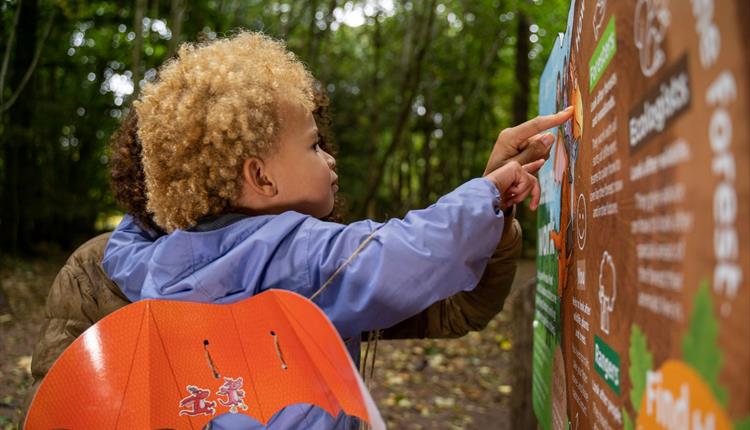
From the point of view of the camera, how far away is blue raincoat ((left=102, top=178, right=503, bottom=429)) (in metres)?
1.55

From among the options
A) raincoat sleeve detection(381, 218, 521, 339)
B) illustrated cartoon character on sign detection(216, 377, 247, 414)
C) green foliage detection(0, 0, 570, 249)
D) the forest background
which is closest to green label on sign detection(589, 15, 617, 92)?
raincoat sleeve detection(381, 218, 521, 339)

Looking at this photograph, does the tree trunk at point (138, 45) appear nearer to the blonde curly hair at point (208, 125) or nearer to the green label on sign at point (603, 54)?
the blonde curly hair at point (208, 125)

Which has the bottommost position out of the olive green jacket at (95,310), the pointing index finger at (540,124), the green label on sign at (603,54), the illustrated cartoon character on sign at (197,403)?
the illustrated cartoon character on sign at (197,403)

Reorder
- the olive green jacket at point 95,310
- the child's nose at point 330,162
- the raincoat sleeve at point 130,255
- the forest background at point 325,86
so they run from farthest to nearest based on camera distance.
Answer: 1. the forest background at point 325,86
2. the olive green jacket at point 95,310
3. the child's nose at point 330,162
4. the raincoat sleeve at point 130,255

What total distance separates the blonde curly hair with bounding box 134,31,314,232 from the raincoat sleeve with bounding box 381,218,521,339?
29.4 inches

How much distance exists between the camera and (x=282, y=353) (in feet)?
5.67

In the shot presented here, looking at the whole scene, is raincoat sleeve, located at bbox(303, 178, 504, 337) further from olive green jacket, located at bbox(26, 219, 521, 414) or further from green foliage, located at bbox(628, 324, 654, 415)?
olive green jacket, located at bbox(26, 219, 521, 414)

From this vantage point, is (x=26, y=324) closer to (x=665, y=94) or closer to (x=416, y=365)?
(x=416, y=365)

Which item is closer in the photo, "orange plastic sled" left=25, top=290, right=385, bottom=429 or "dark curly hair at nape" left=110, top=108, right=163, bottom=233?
"orange plastic sled" left=25, top=290, right=385, bottom=429

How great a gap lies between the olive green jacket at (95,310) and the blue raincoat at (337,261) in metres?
0.48

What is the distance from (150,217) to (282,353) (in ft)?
2.54

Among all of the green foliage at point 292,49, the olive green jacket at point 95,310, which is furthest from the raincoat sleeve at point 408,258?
the green foliage at point 292,49

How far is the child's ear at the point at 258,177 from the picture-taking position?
6.15ft

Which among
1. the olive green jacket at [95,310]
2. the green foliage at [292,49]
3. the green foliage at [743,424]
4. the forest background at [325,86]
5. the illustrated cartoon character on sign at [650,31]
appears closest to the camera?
the green foliage at [743,424]
